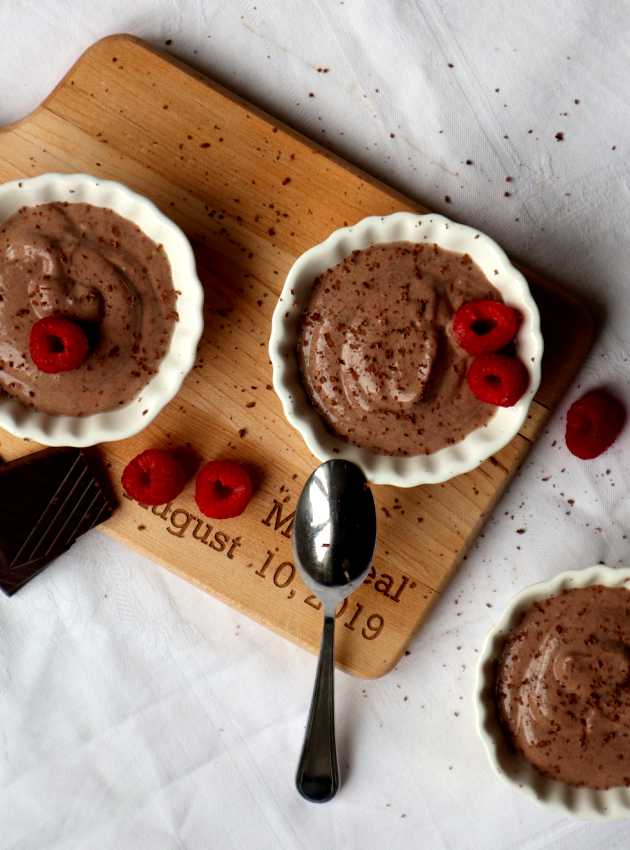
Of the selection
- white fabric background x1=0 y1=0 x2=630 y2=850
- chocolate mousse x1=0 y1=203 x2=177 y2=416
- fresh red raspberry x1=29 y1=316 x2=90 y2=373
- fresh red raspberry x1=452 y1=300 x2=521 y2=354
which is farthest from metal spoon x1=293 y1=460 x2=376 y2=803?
fresh red raspberry x1=29 y1=316 x2=90 y2=373

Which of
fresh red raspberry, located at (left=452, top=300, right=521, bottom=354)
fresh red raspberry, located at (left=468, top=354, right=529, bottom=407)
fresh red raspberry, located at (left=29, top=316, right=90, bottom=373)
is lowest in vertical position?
fresh red raspberry, located at (left=29, top=316, right=90, bottom=373)

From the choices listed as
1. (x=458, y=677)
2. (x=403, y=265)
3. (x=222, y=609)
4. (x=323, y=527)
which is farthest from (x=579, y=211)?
(x=222, y=609)

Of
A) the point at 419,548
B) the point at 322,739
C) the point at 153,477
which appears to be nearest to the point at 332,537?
the point at 419,548

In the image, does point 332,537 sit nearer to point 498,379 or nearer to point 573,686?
point 498,379

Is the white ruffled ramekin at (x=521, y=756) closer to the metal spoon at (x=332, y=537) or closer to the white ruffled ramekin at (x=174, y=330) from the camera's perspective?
the metal spoon at (x=332, y=537)

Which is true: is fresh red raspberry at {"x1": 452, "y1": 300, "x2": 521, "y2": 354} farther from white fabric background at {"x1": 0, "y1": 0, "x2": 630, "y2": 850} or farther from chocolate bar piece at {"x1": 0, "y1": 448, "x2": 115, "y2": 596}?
chocolate bar piece at {"x1": 0, "y1": 448, "x2": 115, "y2": 596}

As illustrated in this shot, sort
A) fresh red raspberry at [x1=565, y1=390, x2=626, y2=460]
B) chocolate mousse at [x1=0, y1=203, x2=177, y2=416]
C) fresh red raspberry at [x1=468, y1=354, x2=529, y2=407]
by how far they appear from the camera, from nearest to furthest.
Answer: fresh red raspberry at [x1=468, y1=354, x2=529, y2=407], chocolate mousse at [x1=0, y1=203, x2=177, y2=416], fresh red raspberry at [x1=565, y1=390, x2=626, y2=460]
